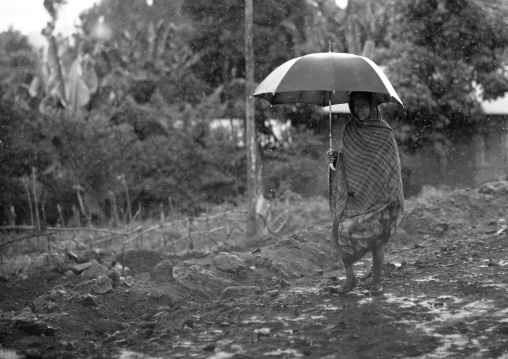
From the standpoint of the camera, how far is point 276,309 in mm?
6594

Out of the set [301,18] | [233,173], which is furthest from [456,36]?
[233,173]

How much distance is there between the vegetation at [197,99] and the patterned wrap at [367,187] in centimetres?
1119

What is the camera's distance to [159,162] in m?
20.9

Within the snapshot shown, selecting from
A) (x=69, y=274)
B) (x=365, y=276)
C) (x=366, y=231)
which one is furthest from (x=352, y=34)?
(x=366, y=231)

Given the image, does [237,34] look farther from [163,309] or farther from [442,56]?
[163,309]

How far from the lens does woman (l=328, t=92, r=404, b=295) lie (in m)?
6.91

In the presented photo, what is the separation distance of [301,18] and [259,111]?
3.19 m

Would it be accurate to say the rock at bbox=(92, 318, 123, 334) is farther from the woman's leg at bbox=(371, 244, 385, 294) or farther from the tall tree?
the tall tree

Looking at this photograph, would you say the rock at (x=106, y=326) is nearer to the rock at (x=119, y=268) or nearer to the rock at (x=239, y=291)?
the rock at (x=239, y=291)

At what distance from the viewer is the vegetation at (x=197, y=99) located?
18969 mm

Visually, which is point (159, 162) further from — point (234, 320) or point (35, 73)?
point (234, 320)

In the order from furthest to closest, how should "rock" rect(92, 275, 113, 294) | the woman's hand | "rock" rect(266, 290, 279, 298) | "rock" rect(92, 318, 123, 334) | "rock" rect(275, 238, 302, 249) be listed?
1. "rock" rect(275, 238, 302, 249)
2. "rock" rect(92, 275, 113, 294)
3. "rock" rect(266, 290, 279, 298)
4. the woman's hand
5. "rock" rect(92, 318, 123, 334)

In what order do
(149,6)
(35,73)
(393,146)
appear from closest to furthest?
(393,146)
(35,73)
(149,6)

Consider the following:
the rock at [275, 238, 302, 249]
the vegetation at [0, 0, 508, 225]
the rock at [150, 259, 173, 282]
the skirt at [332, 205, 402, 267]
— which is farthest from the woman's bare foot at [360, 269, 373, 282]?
the vegetation at [0, 0, 508, 225]
